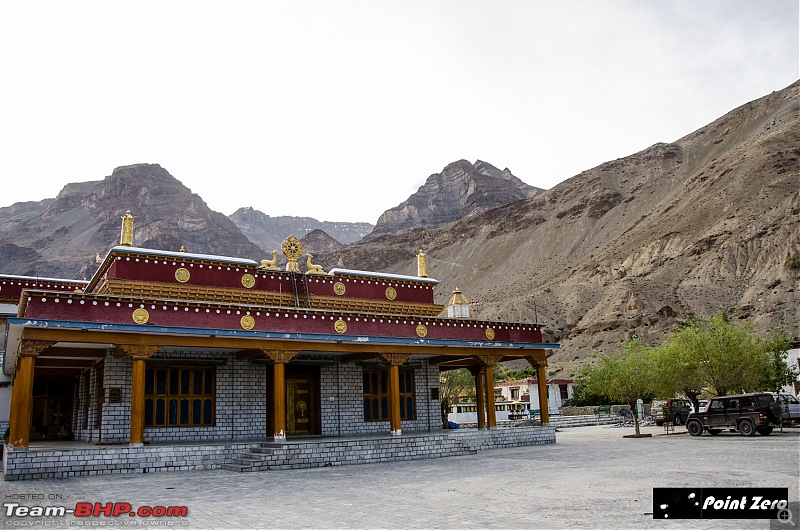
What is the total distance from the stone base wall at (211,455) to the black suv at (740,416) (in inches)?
372

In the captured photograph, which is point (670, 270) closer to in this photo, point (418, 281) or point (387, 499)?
point (418, 281)

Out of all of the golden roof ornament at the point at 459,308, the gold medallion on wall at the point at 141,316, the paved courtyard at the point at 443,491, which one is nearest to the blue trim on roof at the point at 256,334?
the gold medallion on wall at the point at 141,316

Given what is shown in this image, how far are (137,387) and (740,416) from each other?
817 inches

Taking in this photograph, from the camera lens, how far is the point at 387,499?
10609mm

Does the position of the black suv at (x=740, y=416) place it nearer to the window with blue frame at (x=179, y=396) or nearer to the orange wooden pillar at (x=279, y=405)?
the orange wooden pillar at (x=279, y=405)

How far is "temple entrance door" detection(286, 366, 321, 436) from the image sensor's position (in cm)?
2234

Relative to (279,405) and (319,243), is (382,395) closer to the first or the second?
(279,405)

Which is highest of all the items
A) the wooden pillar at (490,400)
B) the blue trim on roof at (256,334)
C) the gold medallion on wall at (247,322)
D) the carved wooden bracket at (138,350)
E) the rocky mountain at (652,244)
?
the rocky mountain at (652,244)

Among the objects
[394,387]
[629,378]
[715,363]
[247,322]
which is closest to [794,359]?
[715,363]

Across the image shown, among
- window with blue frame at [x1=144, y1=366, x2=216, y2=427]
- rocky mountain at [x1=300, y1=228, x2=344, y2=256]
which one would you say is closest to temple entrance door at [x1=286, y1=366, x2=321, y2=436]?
window with blue frame at [x1=144, y1=366, x2=216, y2=427]

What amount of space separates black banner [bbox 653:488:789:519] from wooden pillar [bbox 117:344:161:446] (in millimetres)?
13169

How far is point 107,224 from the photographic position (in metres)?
157

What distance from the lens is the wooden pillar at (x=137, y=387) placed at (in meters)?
16.8

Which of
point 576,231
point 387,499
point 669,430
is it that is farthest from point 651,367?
point 576,231
